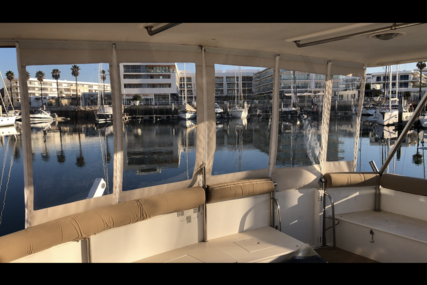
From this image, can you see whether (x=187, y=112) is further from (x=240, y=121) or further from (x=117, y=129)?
(x=117, y=129)

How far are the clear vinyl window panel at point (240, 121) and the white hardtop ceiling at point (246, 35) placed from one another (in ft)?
1.01

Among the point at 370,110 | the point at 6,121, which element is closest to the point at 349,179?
the point at 6,121

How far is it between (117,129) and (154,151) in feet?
1.50

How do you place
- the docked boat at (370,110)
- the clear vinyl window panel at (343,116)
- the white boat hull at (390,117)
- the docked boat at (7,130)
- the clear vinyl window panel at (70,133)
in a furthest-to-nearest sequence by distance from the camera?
the docked boat at (370,110) < the white boat hull at (390,117) < the docked boat at (7,130) < the clear vinyl window panel at (343,116) < the clear vinyl window panel at (70,133)

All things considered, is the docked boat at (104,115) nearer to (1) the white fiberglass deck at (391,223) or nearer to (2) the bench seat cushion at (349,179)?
(2) the bench seat cushion at (349,179)

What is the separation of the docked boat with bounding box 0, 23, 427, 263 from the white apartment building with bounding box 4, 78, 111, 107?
8cm

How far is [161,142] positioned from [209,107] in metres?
0.60

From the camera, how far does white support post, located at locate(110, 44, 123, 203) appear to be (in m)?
2.88

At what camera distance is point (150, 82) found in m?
3.06

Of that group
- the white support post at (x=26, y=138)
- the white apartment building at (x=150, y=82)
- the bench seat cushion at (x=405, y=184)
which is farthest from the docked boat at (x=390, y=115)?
the white support post at (x=26, y=138)

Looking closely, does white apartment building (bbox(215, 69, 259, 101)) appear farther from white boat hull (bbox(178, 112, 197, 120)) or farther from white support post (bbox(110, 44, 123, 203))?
white support post (bbox(110, 44, 123, 203))

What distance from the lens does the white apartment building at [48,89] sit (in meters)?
2.54
